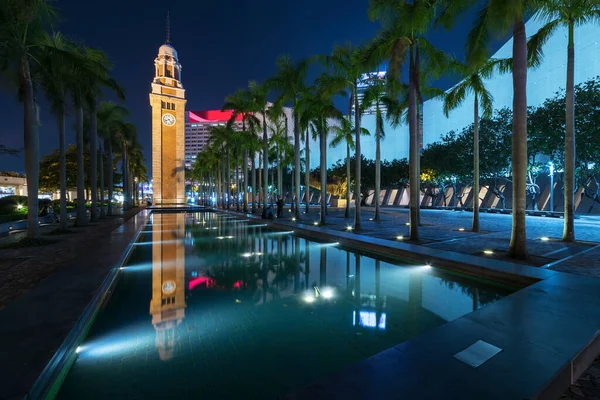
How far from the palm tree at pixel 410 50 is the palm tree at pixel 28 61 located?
12365 millimetres

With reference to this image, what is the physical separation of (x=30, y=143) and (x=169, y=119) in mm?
70180

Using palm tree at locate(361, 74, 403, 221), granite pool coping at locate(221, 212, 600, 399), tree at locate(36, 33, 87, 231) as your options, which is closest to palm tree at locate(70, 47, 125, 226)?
tree at locate(36, 33, 87, 231)

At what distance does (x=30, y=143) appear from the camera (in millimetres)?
11805

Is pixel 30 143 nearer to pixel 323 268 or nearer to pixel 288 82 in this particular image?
pixel 323 268

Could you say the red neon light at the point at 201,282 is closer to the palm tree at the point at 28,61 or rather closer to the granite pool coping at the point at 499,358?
the granite pool coping at the point at 499,358

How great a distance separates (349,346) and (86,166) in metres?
42.8

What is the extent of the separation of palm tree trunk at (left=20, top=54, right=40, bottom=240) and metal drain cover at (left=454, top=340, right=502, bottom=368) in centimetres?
1451

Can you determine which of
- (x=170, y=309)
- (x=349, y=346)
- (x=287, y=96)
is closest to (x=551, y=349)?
(x=349, y=346)

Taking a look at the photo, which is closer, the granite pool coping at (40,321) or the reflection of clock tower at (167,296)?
the granite pool coping at (40,321)

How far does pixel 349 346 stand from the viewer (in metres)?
4.19

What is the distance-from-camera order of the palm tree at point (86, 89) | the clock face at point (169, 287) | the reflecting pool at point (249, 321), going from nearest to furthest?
the reflecting pool at point (249, 321)
the clock face at point (169, 287)
the palm tree at point (86, 89)

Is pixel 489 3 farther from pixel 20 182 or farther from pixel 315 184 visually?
pixel 20 182

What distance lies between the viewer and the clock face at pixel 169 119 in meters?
75.6

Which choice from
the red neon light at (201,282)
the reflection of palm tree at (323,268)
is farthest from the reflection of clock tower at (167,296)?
the reflection of palm tree at (323,268)
